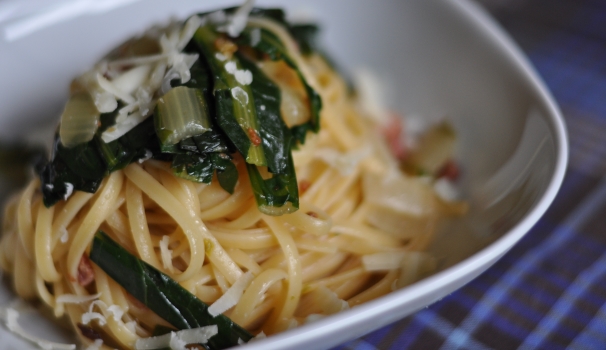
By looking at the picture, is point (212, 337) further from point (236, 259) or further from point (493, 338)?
point (493, 338)

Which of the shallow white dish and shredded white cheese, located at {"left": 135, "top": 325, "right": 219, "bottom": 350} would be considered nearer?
shredded white cheese, located at {"left": 135, "top": 325, "right": 219, "bottom": 350}

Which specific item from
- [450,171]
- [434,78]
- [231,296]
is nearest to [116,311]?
[231,296]

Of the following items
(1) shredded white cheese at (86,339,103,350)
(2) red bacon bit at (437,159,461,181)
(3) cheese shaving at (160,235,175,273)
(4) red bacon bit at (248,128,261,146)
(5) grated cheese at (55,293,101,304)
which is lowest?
(2) red bacon bit at (437,159,461,181)

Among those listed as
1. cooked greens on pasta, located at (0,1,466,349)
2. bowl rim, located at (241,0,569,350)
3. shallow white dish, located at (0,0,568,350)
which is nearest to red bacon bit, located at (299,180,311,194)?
cooked greens on pasta, located at (0,1,466,349)

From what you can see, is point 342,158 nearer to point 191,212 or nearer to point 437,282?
point 191,212

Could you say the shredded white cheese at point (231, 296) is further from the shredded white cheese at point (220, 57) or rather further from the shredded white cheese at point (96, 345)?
the shredded white cheese at point (220, 57)

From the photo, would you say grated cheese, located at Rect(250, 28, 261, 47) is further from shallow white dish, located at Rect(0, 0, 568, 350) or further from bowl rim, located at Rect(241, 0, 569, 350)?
bowl rim, located at Rect(241, 0, 569, 350)

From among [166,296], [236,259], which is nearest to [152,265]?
[166,296]

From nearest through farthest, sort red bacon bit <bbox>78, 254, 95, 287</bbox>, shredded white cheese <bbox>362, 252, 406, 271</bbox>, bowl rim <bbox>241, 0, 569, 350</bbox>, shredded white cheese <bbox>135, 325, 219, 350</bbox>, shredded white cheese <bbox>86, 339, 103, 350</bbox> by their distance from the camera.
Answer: bowl rim <bbox>241, 0, 569, 350</bbox> < shredded white cheese <bbox>135, 325, 219, 350</bbox> < shredded white cheese <bbox>86, 339, 103, 350</bbox> < red bacon bit <bbox>78, 254, 95, 287</bbox> < shredded white cheese <bbox>362, 252, 406, 271</bbox>

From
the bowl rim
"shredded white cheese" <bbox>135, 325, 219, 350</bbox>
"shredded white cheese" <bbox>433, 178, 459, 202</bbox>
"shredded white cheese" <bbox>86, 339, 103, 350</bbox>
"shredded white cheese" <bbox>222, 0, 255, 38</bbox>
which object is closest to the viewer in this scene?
the bowl rim
